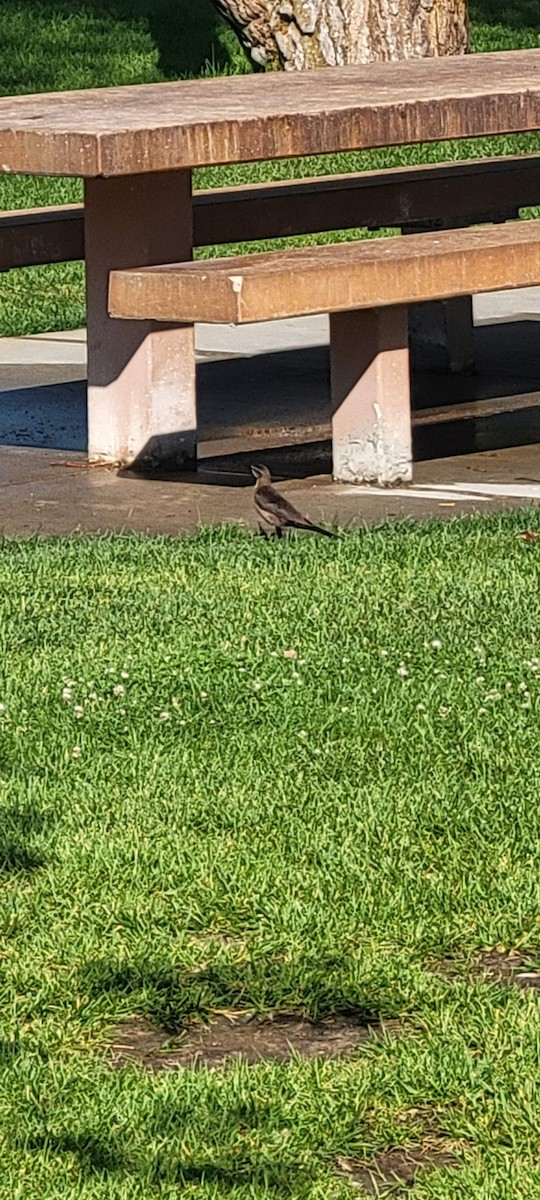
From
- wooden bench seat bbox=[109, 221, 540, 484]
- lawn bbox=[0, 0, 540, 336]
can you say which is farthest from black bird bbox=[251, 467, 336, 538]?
lawn bbox=[0, 0, 540, 336]

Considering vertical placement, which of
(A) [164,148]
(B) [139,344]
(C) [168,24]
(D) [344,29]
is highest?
(A) [164,148]

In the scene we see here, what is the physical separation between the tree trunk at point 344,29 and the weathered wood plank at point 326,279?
21.3 ft

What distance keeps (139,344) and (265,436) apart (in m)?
1.22

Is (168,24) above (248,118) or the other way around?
the other way around

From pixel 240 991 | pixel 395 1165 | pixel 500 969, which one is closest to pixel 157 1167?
pixel 395 1165

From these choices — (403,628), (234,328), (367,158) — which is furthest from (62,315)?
(403,628)

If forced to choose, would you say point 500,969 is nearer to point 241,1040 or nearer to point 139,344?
point 241,1040

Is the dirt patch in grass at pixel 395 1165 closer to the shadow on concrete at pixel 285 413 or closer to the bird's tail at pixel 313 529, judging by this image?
the bird's tail at pixel 313 529

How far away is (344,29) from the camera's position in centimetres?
1481

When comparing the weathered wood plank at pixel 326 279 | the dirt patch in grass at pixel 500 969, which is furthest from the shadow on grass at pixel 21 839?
the weathered wood plank at pixel 326 279

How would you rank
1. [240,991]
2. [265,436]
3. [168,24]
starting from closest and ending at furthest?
[240,991] < [265,436] < [168,24]

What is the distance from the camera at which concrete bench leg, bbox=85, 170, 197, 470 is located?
8.44 metres

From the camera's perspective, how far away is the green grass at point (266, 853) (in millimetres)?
3447

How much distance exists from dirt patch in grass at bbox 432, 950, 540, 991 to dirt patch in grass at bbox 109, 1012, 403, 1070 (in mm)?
207
